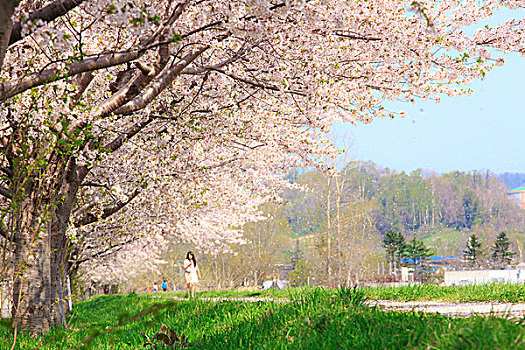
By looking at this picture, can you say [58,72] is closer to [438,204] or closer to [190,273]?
[190,273]

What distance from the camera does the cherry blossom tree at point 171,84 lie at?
4.69 meters

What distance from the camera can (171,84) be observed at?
8.38 meters

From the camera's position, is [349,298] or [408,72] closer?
[349,298]

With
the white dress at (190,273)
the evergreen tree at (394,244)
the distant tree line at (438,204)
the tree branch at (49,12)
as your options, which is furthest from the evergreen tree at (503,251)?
the distant tree line at (438,204)

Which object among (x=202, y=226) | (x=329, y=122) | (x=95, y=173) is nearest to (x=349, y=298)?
(x=329, y=122)

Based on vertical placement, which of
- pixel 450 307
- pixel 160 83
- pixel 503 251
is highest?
pixel 160 83

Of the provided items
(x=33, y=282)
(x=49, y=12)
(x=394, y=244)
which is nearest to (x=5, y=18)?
(x=49, y=12)

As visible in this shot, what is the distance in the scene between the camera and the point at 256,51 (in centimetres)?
694

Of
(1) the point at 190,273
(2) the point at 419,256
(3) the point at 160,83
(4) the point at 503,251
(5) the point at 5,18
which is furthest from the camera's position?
(2) the point at 419,256

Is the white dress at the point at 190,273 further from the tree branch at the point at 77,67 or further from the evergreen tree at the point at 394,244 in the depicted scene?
the evergreen tree at the point at 394,244

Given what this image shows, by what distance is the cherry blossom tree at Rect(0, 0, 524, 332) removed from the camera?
185 inches

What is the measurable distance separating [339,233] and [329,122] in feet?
89.0

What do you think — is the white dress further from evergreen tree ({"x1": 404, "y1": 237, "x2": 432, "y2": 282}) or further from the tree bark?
evergreen tree ({"x1": 404, "y1": 237, "x2": 432, "y2": 282})

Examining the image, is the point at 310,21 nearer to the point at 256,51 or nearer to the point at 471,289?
the point at 256,51
